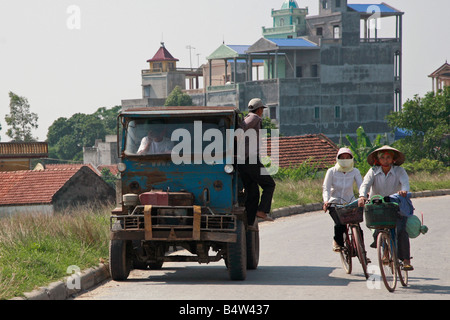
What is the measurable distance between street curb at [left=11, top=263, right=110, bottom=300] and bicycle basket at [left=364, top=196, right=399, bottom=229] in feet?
12.4

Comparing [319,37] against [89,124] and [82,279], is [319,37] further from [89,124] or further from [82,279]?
[82,279]

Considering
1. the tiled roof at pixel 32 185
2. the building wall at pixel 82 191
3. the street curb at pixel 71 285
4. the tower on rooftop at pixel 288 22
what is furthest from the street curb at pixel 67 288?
the tower on rooftop at pixel 288 22

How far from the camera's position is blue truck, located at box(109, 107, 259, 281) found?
11977 millimetres

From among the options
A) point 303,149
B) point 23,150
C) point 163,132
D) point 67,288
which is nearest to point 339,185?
point 163,132

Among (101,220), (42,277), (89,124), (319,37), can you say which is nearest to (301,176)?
(101,220)

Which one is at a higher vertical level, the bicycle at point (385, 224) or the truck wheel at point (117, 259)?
the bicycle at point (385, 224)

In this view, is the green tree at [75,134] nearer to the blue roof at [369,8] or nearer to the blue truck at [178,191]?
the blue roof at [369,8]

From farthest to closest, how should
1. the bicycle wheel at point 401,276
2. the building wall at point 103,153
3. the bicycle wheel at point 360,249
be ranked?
the building wall at point 103,153 < the bicycle wheel at point 360,249 < the bicycle wheel at point 401,276

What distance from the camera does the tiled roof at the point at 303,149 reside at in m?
46.5

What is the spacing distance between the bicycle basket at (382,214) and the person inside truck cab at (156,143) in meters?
3.32

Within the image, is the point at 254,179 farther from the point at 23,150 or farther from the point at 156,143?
the point at 23,150

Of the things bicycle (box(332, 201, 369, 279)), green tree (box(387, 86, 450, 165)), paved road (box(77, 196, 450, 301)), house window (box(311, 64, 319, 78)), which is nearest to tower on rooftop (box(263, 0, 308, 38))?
house window (box(311, 64, 319, 78))

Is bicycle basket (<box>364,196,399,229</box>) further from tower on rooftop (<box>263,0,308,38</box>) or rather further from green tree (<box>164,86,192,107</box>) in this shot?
tower on rooftop (<box>263,0,308,38</box>)

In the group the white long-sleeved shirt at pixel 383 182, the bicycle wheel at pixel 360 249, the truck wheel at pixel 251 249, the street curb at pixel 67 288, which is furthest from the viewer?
the truck wheel at pixel 251 249
